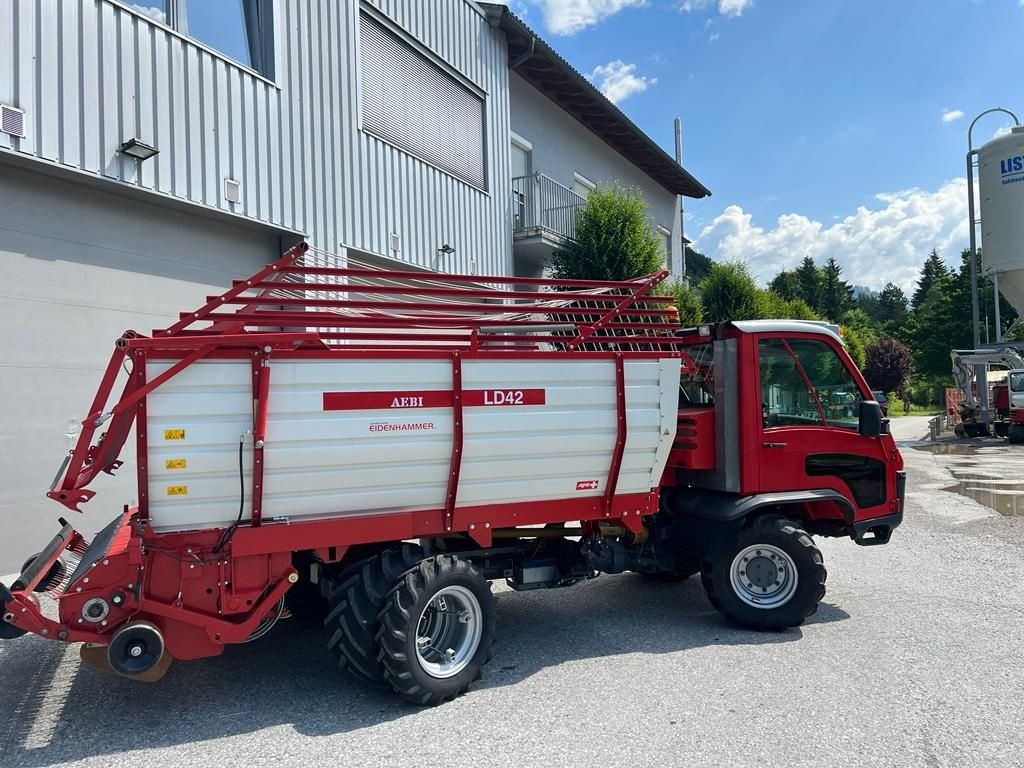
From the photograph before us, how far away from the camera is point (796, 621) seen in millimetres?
5168

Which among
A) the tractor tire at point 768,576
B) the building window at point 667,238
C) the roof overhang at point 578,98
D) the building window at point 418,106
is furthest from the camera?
the building window at point 667,238

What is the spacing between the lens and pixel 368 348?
4.10 meters

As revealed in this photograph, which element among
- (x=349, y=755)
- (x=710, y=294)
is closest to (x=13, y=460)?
(x=349, y=755)

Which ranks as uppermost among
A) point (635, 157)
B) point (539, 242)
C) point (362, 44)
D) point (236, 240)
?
point (635, 157)

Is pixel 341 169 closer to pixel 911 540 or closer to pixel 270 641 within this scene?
pixel 270 641

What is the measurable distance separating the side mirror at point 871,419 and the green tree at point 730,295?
A: 14.3 metres

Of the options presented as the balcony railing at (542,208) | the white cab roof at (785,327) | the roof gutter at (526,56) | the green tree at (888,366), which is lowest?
the white cab roof at (785,327)

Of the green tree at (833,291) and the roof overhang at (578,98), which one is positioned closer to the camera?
the roof overhang at (578,98)

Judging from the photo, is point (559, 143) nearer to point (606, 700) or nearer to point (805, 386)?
point (805, 386)

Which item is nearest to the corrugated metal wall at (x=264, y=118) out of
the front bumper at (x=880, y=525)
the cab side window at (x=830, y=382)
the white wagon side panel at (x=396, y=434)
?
the white wagon side panel at (x=396, y=434)

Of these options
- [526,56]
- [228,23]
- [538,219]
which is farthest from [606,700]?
[526,56]

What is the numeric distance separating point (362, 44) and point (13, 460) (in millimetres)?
7294

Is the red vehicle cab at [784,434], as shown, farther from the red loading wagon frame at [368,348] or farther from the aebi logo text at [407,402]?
the aebi logo text at [407,402]

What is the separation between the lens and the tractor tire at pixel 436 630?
3.91 meters
